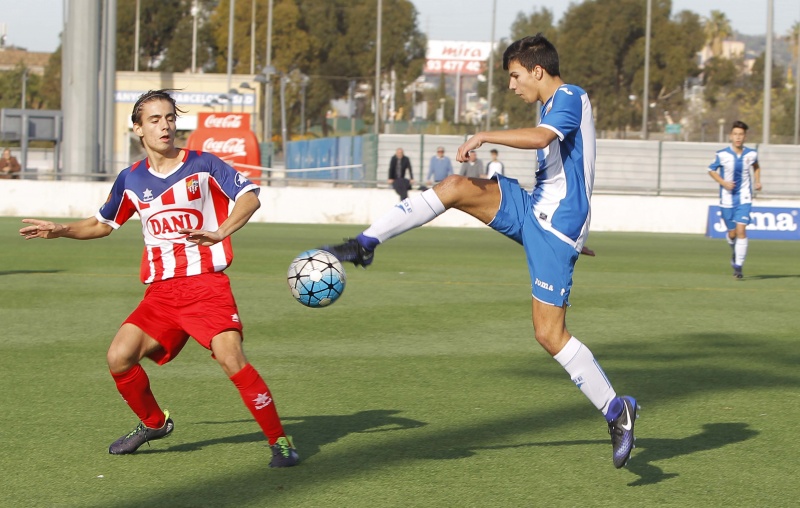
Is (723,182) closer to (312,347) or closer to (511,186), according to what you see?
(312,347)

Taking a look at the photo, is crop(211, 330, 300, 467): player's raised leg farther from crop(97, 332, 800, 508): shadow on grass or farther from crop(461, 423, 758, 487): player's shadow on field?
crop(461, 423, 758, 487): player's shadow on field

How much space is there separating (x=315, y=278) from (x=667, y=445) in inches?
86.5

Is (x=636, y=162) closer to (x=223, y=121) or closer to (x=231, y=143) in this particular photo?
(x=231, y=143)

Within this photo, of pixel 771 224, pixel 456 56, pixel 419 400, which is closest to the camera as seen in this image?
pixel 419 400

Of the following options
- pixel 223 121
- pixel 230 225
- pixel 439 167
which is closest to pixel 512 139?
pixel 230 225

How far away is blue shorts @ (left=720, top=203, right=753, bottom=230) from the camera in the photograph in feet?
52.6

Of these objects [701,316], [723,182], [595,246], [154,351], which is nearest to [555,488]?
[154,351]

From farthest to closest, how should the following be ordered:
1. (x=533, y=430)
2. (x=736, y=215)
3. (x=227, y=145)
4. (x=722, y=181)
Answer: (x=227, y=145), (x=736, y=215), (x=722, y=181), (x=533, y=430)

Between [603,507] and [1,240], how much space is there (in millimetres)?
16959

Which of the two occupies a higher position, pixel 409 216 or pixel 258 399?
pixel 409 216

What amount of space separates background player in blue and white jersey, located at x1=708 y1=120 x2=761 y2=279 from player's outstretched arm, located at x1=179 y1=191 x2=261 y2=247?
449 inches

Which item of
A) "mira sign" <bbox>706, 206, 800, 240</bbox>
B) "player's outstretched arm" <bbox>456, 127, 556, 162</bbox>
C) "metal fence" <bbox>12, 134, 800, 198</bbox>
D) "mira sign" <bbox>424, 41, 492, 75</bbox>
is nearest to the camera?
"player's outstretched arm" <bbox>456, 127, 556, 162</bbox>

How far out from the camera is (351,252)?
217 inches

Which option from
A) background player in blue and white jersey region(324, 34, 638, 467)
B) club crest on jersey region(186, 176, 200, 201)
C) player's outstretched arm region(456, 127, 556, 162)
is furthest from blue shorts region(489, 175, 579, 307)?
club crest on jersey region(186, 176, 200, 201)
